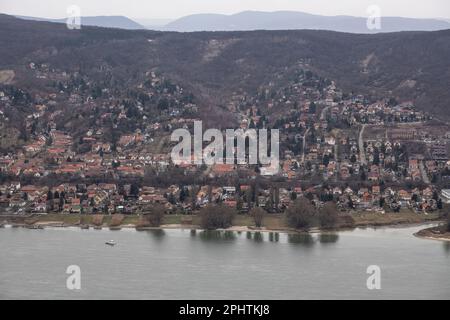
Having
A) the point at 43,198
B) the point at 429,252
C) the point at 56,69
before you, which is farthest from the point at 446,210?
the point at 56,69

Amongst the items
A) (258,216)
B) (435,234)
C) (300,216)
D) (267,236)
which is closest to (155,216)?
(258,216)

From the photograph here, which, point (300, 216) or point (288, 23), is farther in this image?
point (288, 23)

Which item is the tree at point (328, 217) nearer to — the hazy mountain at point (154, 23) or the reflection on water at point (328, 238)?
the reflection on water at point (328, 238)

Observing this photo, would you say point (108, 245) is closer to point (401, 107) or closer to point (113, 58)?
point (401, 107)

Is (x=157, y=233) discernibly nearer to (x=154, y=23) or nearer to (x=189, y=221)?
(x=189, y=221)

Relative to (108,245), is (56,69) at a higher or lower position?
higher

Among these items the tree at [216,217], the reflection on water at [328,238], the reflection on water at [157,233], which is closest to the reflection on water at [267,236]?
the reflection on water at [328,238]

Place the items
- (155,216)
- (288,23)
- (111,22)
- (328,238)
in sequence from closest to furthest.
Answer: (328,238)
(155,216)
(111,22)
(288,23)

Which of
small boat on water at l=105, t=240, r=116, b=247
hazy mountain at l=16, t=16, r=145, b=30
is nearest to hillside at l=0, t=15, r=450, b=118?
small boat on water at l=105, t=240, r=116, b=247
